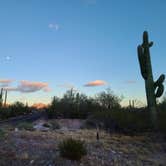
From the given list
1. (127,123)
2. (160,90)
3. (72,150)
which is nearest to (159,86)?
(160,90)

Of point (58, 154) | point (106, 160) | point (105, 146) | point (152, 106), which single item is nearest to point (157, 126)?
point (152, 106)

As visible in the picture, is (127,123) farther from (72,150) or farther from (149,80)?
(72,150)

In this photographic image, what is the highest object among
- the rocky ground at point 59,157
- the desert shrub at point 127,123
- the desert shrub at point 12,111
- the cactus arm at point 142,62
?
the cactus arm at point 142,62

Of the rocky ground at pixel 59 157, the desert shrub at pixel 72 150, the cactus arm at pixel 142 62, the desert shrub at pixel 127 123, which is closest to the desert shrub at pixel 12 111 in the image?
the desert shrub at pixel 127 123

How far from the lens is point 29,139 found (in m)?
9.43

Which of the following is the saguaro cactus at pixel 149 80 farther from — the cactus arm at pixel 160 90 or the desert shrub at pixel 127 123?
the desert shrub at pixel 127 123

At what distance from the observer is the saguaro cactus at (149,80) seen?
15.5 m

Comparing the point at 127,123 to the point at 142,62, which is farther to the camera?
the point at 127,123

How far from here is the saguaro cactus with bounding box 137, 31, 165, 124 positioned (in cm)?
1555

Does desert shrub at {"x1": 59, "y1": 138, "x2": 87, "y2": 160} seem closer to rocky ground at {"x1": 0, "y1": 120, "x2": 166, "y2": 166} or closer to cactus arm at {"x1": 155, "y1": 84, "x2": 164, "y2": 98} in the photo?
rocky ground at {"x1": 0, "y1": 120, "x2": 166, "y2": 166}

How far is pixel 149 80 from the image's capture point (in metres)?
15.8

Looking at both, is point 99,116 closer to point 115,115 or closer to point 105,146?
point 115,115

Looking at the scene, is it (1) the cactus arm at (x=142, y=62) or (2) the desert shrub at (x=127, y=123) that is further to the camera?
(1) the cactus arm at (x=142, y=62)

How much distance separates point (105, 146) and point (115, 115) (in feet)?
29.2
